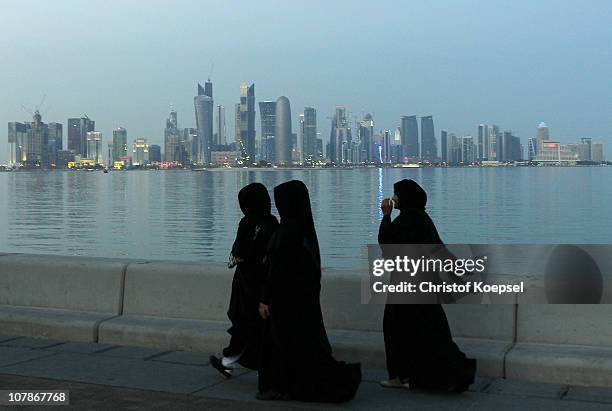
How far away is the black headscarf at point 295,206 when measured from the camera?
6262mm

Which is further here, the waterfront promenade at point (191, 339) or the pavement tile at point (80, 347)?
the pavement tile at point (80, 347)

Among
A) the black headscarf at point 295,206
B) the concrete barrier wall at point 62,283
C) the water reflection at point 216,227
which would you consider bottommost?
the water reflection at point 216,227

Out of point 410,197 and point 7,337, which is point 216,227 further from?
point 410,197

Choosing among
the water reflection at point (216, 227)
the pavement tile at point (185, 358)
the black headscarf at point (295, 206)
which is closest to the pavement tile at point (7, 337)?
the pavement tile at point (185, 358)

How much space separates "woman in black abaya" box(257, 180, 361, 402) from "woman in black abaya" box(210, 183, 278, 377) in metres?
0.42

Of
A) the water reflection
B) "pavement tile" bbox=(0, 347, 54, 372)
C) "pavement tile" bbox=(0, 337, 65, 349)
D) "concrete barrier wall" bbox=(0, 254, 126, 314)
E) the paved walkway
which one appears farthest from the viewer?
the water reflection

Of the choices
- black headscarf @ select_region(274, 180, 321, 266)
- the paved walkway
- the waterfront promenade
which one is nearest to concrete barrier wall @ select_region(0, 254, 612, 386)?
the waterfront promenade

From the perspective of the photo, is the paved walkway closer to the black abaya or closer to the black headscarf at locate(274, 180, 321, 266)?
the black abaya

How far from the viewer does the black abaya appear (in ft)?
22.3

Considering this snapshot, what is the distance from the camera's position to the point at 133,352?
26.8ft

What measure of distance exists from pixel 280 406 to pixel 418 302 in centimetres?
131

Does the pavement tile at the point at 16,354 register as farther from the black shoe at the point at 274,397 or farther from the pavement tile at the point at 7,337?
the black shoe at the point at 274,397

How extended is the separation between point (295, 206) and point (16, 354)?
350 cm

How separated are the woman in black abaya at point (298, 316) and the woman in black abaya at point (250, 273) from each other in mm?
416
